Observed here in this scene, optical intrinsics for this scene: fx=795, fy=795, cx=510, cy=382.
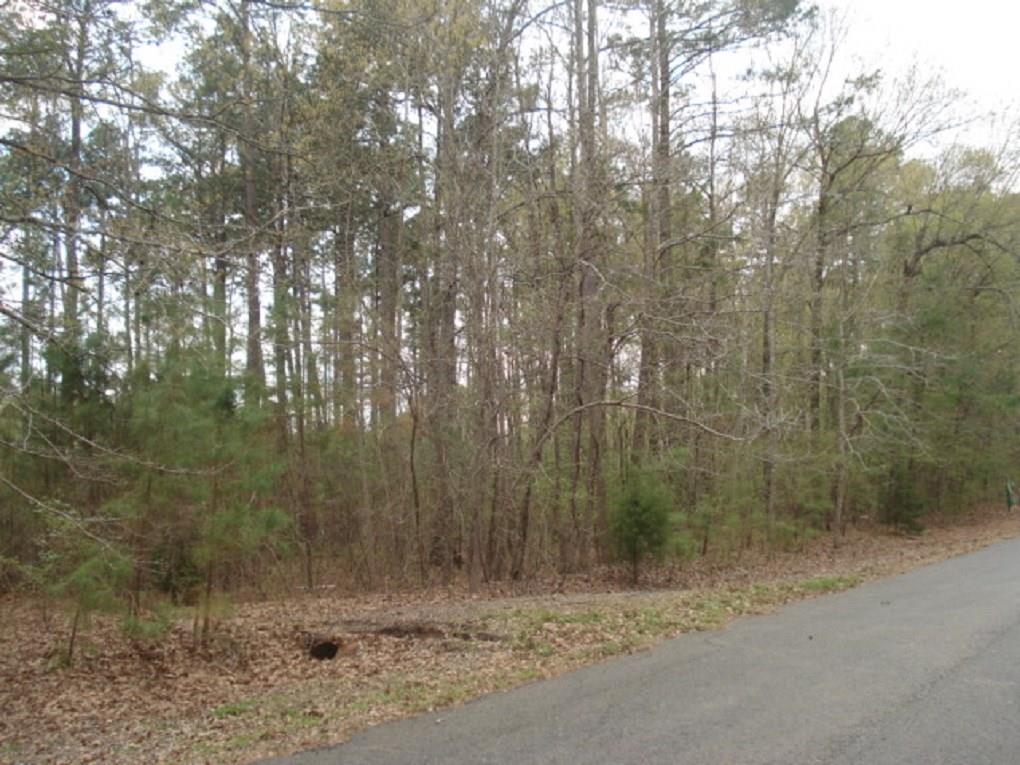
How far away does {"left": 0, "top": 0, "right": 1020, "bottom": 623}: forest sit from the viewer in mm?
7148

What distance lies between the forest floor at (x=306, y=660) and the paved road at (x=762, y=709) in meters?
0.48

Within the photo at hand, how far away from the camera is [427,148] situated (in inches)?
623

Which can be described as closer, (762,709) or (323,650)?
(762,709)

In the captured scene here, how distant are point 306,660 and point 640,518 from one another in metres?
6.60

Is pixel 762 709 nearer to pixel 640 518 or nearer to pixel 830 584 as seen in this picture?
pixel 830 584

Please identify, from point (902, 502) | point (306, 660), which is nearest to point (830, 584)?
point (306, 660)

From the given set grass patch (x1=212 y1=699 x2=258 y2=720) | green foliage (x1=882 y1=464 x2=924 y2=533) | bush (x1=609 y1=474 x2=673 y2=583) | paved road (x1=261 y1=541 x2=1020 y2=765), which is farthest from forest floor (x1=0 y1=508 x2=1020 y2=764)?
green foliage (x1=882 y1=464 x2=924 y2=533)

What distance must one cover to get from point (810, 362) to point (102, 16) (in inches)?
748

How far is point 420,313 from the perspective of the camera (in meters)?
17.5

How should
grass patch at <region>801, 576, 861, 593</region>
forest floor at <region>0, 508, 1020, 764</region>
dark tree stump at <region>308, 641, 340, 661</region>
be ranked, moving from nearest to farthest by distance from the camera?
forest floor at <region>0, 508, 1020, 764</region>
dark tree stump at <region>308, 641, 340, 661</region>
grass patch at <region>801, 576, 861, 593</region>

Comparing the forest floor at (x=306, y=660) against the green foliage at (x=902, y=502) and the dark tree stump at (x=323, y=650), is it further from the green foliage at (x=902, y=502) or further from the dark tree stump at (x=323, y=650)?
the green foliage at (x=902, y=502)

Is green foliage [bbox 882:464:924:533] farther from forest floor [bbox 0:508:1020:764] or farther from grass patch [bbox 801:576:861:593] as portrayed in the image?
grass patch [bbox 801:576:861:593]

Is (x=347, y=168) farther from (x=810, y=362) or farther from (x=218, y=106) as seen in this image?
(x=810, y=362)

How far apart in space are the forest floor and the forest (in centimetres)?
88
